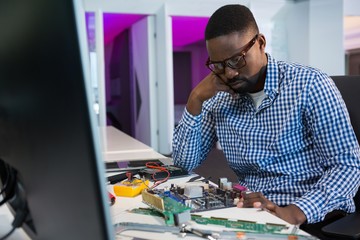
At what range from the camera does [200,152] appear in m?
1.49

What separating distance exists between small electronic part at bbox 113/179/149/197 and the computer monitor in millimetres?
531

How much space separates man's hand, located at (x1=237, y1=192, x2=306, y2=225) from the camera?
3.09 feet

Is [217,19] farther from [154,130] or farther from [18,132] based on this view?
[154,130]

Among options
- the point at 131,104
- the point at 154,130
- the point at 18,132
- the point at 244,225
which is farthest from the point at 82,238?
the point at 131,104

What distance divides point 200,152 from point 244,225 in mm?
692

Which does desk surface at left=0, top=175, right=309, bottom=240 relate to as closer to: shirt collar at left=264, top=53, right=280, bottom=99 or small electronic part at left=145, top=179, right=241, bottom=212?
small electronic part at left=145, top=179, right=241, bottom=212

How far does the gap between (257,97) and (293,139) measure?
7.2 inches

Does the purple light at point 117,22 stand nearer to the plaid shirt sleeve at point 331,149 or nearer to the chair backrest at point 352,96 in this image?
the chair backrest at point 352,96

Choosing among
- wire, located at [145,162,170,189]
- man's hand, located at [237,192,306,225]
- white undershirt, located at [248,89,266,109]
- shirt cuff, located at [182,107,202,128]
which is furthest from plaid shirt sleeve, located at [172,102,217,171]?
man's hand, located at [237,192,306,225]

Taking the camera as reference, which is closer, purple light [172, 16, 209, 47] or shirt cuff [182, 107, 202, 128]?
shirt cuff [182, 107, 202, 128]

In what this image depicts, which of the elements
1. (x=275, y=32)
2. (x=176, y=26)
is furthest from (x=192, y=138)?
(x=176, y=26)

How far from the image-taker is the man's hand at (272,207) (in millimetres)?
942

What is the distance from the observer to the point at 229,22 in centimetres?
119

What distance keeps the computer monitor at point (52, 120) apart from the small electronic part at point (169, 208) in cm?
33
